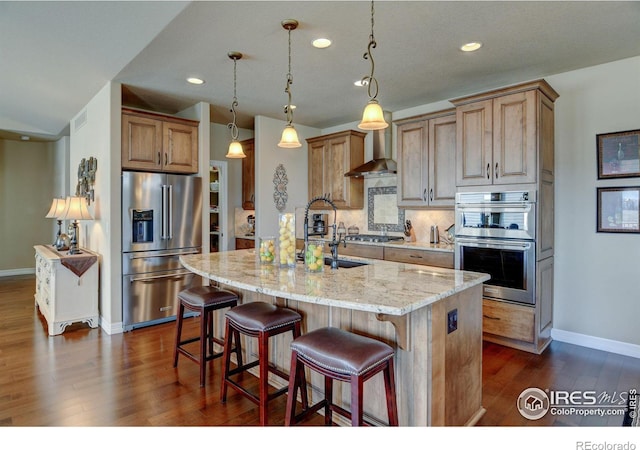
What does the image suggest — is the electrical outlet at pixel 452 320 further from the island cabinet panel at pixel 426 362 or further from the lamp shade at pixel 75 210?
the lamp shade at pixel 75 210

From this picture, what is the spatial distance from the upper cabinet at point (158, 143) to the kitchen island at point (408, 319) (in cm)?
230

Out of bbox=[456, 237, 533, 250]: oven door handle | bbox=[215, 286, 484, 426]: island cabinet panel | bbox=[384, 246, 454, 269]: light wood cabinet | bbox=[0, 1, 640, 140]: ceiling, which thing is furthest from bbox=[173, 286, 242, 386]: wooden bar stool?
bbox=[456, 237, 533, 250]: oven door handle

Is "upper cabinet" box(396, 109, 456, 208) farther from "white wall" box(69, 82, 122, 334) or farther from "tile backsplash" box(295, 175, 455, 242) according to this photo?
"white wall" box(69, 82, 122, 334)

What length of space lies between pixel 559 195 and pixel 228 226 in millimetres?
4556

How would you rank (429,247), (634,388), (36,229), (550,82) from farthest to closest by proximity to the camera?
(36,229) < (429,247) < (550,82) < (634,388)

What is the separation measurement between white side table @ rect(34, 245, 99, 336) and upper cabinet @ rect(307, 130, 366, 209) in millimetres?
3181

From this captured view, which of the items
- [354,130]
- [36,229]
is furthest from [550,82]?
[36,229]

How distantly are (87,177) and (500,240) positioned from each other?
4834 millimetres

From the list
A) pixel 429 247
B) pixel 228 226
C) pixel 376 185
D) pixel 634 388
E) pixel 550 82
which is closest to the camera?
pixel 634 388

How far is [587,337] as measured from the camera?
358 centimetres

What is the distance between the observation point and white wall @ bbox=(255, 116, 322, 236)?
538 cm

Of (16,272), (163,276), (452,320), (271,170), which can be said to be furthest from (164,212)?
(16,272)

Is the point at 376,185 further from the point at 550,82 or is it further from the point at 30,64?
the point at 30,64
